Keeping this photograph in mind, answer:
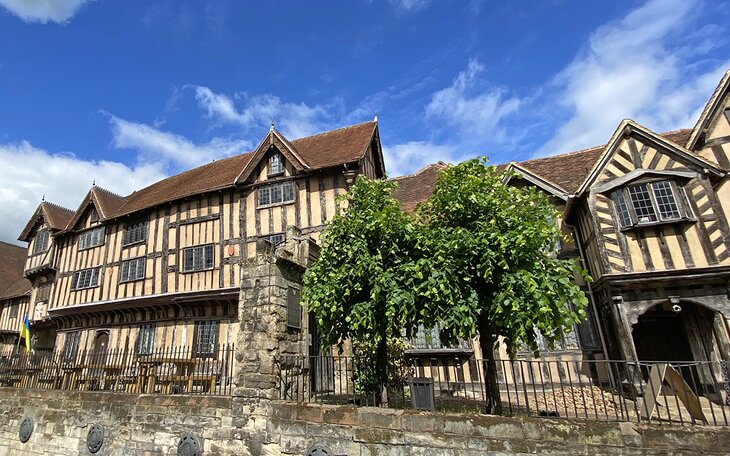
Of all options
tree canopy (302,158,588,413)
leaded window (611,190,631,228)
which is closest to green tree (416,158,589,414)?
tree canopy (302,158,588,413)

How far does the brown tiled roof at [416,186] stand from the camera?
15320 millimetres

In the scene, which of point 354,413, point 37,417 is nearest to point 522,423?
point 354,413

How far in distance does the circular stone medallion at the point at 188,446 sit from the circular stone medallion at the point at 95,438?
7.45ft

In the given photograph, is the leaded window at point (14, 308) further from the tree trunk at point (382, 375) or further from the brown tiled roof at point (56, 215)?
the tree trunk at point (382, 375)

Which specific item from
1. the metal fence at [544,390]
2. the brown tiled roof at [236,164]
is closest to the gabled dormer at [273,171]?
the brown tiled roof at [236,164]

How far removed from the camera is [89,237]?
18.9 meters

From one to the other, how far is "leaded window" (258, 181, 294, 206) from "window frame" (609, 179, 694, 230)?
10.7 meters

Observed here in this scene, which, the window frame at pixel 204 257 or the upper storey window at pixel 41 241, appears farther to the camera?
the upper storey window at pixel 41 241

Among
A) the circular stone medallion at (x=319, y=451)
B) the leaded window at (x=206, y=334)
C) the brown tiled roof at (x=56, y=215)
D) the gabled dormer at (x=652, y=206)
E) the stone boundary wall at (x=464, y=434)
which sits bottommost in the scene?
the circular stone medallion at (x=319, y=451)

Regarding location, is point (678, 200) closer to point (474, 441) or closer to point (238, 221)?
point (474, 441)

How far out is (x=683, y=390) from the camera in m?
5.90

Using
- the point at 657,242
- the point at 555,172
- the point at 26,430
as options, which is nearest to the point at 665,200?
the point at 657,242

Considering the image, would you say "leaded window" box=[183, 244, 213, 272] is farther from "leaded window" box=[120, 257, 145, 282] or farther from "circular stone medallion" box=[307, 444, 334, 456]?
"circular stone medallion" box=[307, 444, 334, 456]

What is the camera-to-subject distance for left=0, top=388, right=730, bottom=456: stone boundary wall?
189 inches
